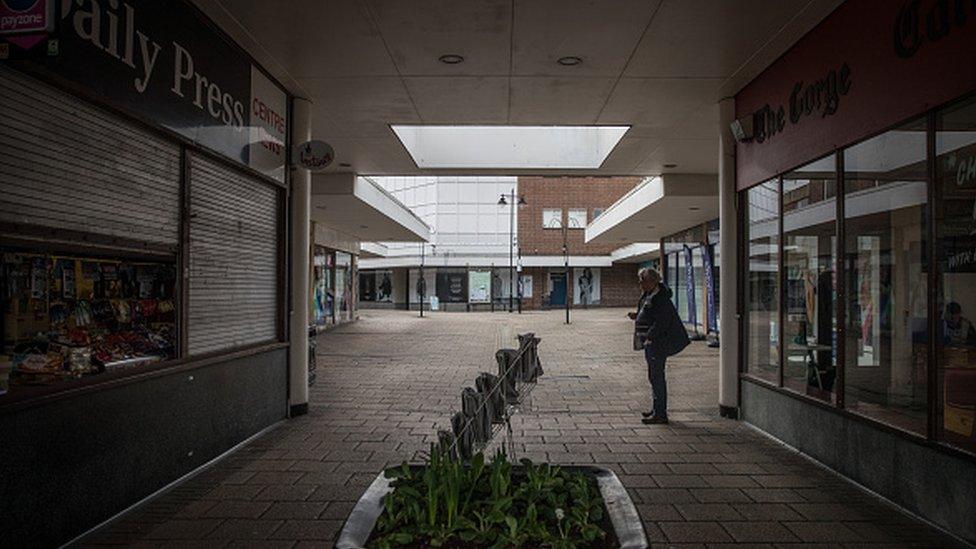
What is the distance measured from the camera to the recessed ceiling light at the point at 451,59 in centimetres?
665

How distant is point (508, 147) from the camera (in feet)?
38.9

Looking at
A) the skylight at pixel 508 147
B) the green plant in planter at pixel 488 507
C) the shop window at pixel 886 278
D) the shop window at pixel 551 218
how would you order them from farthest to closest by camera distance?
the shop window at pixel 551 218 → the skylight at pixel 508 147 → the shop window at pixel 886 278 → the green plant in planter at pixel 488 507

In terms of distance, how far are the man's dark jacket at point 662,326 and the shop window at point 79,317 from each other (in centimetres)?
469

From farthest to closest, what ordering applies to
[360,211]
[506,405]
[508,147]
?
[360,211]
[508,147]
[506,405]

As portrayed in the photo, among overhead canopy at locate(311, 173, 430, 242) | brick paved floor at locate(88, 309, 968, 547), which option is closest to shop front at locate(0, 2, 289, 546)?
brick paved floor at locate(88, 309, 968, 547)

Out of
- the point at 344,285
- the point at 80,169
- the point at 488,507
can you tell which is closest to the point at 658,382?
the point at 488,507

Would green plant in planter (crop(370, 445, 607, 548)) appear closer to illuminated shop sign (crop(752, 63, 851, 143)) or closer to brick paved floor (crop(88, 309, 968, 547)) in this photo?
brick paved floor (crop(88, 309, 968, 547))

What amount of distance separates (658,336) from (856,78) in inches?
126

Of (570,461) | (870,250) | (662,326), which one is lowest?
(570,461)

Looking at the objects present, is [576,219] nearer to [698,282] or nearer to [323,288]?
[323,288]

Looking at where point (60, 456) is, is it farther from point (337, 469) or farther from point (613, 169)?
point (613, 169)

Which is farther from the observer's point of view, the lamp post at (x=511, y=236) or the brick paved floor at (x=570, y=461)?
the lamp post at (x=511, y=236)

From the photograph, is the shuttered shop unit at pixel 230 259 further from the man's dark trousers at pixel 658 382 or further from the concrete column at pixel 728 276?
the concrete column at pixel 728 276

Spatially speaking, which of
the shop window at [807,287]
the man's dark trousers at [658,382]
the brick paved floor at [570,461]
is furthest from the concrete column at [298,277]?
the shop window at [807,287]
